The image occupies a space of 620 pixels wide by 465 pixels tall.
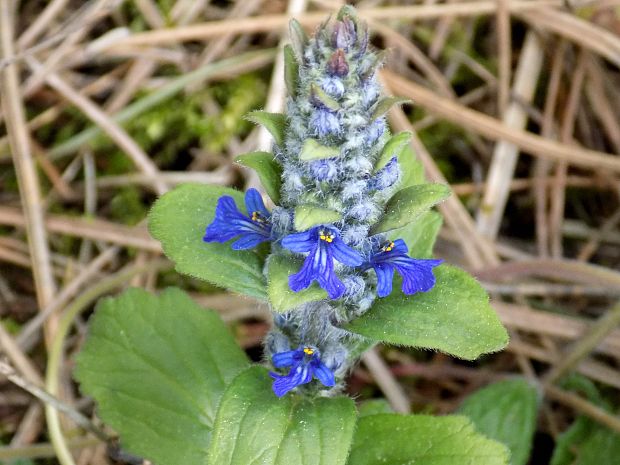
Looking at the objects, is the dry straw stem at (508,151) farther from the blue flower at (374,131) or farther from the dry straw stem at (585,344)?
the blue flower at (374,131)

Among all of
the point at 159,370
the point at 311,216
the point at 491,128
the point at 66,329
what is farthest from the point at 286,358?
the point at 491,128

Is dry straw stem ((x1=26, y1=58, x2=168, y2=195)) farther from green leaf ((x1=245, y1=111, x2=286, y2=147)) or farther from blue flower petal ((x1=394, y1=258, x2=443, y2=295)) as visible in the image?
blue flower petal ((x1=394, y1=258, x2=443, y2=295))

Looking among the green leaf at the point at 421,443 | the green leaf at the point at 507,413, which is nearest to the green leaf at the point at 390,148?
the green leaf at the point at 421,443

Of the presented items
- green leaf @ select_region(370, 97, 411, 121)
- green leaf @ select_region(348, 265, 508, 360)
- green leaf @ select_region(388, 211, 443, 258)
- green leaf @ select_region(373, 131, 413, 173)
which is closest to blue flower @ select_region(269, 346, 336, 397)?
green leaf @ select_region(348, 265, 508, 360)

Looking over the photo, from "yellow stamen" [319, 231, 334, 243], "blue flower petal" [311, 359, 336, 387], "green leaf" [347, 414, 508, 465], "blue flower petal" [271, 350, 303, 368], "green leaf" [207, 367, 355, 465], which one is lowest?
"green leaf" [347, 414, 508, 465]

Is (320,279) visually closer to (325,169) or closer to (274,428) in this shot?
(325,169)

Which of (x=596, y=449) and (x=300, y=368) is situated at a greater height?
(x=300, y=368)

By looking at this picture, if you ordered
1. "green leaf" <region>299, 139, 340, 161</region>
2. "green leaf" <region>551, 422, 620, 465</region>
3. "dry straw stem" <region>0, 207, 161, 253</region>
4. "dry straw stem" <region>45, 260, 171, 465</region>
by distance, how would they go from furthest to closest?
"dry straw stem" <region>0, 207, 161, 253</region>
"green leaf" <region>551, 422, 620, 465</region>
"dry straw stem" <region>45, 260, 171, 465</region>
"green leaf" <region>299, 139, 340, 161</region>
